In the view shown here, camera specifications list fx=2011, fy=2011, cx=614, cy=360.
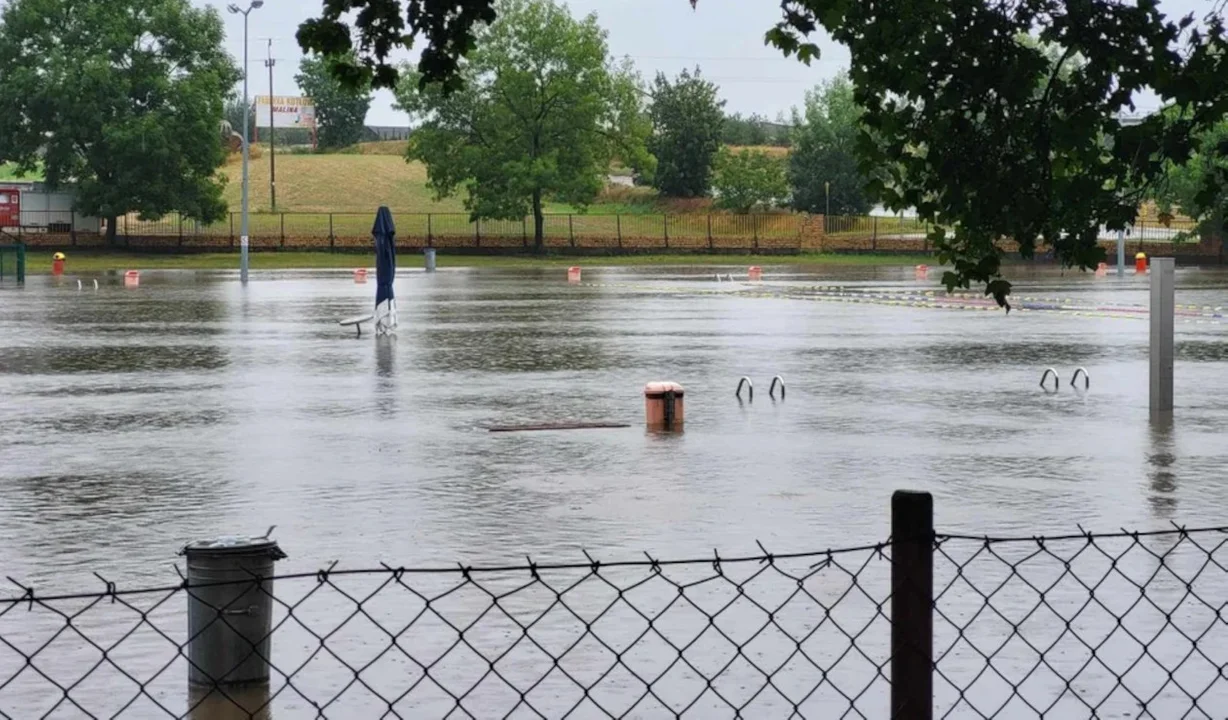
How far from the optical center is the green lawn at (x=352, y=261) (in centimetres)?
7156

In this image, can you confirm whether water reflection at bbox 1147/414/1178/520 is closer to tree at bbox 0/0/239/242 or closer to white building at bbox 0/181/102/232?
tree at bbox 0/0/239/242

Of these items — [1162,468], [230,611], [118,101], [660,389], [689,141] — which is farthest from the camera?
[689,141]

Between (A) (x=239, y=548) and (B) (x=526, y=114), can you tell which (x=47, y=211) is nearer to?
(B) (x=526, y=114)

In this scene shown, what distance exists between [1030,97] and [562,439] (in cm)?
856

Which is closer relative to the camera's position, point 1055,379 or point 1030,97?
point 1030,97

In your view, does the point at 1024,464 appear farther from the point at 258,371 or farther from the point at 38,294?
the point at 38,294

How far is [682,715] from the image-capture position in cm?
681

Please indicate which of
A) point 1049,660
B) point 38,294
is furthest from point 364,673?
point 38,294

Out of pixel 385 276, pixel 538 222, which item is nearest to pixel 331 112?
pixel 538 222

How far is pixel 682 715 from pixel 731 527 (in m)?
4.13

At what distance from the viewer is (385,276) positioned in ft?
93.8

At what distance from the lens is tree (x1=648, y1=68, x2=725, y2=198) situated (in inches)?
4230

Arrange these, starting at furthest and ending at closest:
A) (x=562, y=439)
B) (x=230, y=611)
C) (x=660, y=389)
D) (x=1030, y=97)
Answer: (x=660, y=389) < (x=562, y=439) < (x=1030, y=97) < (x=230, y=611)

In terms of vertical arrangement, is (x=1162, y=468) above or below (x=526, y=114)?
below
